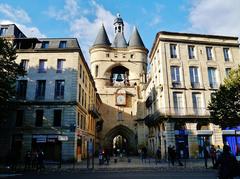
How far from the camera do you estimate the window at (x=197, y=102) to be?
25703 millimetres

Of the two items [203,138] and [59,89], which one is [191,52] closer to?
[203,138]

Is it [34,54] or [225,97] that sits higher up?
[34,54]

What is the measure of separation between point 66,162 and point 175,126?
11886 mm

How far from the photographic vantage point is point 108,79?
5062 cm

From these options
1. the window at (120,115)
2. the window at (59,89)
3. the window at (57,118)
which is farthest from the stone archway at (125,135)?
the window at (59,89)

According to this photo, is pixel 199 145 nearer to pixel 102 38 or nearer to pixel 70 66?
pixel 70 66

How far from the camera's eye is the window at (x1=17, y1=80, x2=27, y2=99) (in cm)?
2424

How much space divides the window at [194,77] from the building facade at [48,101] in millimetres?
13152

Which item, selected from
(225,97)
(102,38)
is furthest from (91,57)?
(225,97)

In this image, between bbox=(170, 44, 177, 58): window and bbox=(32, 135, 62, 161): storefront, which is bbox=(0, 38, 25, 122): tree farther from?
bbox=(170, 44, 177, 58): window

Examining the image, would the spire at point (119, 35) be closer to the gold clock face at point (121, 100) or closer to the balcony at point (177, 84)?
the gold clock face at point (121, 100)

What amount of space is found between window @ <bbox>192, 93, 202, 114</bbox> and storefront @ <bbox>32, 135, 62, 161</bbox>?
592 inches

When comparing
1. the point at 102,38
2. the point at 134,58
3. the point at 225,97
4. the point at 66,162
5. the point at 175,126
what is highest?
the point at 102,38

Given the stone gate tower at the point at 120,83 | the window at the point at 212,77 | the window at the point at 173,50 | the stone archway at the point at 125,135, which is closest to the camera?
the window at the point at 212,77
